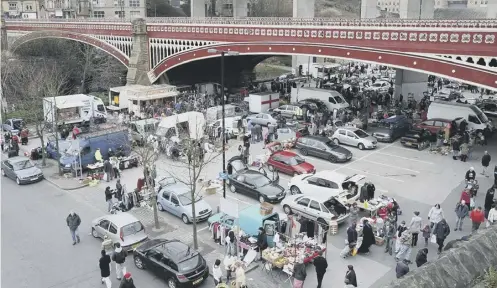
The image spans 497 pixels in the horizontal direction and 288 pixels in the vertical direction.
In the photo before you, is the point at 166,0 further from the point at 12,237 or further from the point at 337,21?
the point at 12,237

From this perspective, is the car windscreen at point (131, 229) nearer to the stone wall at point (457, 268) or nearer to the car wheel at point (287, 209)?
the car wheel at point (287, 209)

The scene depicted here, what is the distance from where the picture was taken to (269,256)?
15.6 meters

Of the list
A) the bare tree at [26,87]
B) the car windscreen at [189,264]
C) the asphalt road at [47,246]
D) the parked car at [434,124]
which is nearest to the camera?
the car windscreen at [189,264]

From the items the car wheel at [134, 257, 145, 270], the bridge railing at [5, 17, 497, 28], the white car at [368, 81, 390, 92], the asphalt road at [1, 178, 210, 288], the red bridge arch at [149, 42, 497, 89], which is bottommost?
the asphalt road at [1, 178, 210, 288]

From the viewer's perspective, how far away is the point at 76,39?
55.8 meters

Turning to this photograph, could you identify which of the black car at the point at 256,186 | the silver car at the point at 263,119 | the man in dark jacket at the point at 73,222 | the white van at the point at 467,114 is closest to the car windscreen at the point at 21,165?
the man in dark jacket at the point at 73,222

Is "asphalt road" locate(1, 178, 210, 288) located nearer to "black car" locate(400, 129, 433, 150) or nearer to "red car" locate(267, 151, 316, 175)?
"red car" locate(267, 151, 316, 175)

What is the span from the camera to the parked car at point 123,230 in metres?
17.0

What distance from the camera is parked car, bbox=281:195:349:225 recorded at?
1848cm

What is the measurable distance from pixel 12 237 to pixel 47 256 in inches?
101

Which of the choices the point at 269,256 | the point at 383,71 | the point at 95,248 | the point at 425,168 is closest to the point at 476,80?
the point at 425,168

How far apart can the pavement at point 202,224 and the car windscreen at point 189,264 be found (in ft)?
3.18

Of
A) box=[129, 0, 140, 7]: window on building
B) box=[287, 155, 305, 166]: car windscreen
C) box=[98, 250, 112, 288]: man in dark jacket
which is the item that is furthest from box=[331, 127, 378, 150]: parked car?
box=[129, 0, 140, 7]: window on building

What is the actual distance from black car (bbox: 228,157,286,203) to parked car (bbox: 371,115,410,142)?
10366mm
